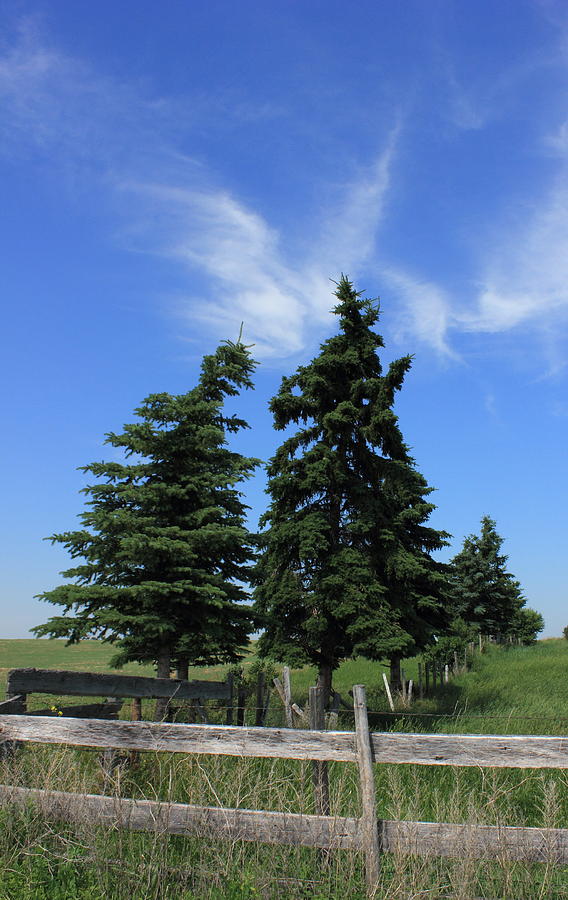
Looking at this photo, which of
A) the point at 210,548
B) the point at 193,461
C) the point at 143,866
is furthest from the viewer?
the point at 193,461

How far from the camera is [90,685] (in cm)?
1059

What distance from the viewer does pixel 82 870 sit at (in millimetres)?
6238

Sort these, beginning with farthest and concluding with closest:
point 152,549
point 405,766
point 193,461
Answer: point 193,461
point 152,549
point 405,766

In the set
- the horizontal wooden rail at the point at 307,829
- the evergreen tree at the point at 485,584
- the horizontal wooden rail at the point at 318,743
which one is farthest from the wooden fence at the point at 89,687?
the evergreen tree at the point at 485,584

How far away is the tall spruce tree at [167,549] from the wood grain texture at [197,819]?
361 inches

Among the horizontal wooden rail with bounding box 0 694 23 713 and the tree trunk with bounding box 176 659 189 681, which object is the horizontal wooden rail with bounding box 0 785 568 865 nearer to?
the horizontal wooden rail with bounding box 0 694 23 713

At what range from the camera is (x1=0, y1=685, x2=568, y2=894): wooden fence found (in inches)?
226

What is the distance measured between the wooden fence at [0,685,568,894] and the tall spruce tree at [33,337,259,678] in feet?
30.7

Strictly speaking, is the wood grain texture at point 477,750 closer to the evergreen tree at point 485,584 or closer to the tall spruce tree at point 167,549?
the tall spruce tree at point 167,549

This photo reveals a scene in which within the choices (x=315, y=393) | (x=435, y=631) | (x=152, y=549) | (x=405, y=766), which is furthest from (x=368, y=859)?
(x=435, y=631)

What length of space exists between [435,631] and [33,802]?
2122cm

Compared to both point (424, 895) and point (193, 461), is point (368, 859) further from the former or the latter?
point (193, 461)

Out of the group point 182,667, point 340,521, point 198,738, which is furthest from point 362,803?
point 340,521

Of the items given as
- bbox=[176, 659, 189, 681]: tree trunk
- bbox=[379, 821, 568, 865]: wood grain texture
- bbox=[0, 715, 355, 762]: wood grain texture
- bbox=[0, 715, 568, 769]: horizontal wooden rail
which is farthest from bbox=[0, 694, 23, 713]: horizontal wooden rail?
bbox=[176, 659, 189, 681]: tree trunk
